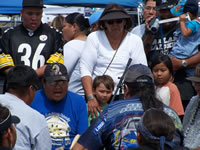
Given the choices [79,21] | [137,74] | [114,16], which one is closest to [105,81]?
[114,16]

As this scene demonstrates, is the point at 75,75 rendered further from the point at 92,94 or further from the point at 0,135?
the point at 0,135

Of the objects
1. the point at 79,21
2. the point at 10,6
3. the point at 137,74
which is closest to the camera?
the point at 137,74

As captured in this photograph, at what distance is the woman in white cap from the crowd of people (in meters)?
0.01

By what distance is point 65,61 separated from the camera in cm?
523

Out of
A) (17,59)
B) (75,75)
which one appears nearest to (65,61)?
(75,75)

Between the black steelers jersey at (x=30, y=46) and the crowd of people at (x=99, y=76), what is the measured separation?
1 centimetres

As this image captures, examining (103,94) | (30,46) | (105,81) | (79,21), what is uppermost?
(79,21)

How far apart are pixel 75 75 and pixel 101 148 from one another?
2077mm

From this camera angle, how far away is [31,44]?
16.5 feet

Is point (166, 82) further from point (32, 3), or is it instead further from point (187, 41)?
point (32, 3)

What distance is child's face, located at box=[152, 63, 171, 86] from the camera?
5.03 m

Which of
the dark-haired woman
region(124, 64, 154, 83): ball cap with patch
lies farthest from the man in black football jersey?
region(124, 64, 154, 83): ball cap with patch

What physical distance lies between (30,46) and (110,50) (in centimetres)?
96

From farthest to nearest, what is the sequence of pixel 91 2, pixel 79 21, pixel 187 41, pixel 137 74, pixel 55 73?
pixel 91 2 → pixel 79 21 → pixel 187 41 → pixel 55 73 → pixel 137 74
